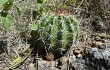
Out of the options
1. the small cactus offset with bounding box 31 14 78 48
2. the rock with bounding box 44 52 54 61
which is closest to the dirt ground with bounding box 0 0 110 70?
the rock with bounding box 44 52 54 61

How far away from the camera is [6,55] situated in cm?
277

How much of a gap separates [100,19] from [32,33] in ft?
2.65

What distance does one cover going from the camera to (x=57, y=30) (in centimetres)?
260

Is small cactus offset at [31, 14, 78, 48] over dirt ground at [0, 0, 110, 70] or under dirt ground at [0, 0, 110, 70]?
over

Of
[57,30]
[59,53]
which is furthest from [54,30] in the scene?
[59,53]

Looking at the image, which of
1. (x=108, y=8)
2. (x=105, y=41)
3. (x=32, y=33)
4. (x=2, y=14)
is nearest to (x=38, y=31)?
(x=32, y=33)

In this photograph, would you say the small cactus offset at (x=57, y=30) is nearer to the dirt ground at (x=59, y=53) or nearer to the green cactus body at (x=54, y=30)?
the green cactus body at (x=54, y=30)

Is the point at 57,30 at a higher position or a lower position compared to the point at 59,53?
higher

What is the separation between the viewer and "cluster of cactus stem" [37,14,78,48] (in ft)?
8.52

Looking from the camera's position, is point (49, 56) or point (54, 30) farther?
point (49, 56)

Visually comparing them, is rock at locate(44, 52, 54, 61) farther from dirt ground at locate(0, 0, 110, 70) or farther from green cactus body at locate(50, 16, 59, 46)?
green cactus body at locate(50, 16, 59, 46)

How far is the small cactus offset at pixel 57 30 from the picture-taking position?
2.60 metres

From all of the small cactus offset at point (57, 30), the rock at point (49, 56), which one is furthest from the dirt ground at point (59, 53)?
the small cactus offset at point (57, 30)

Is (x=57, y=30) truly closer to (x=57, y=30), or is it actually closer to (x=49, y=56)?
(x=57, y=30)
